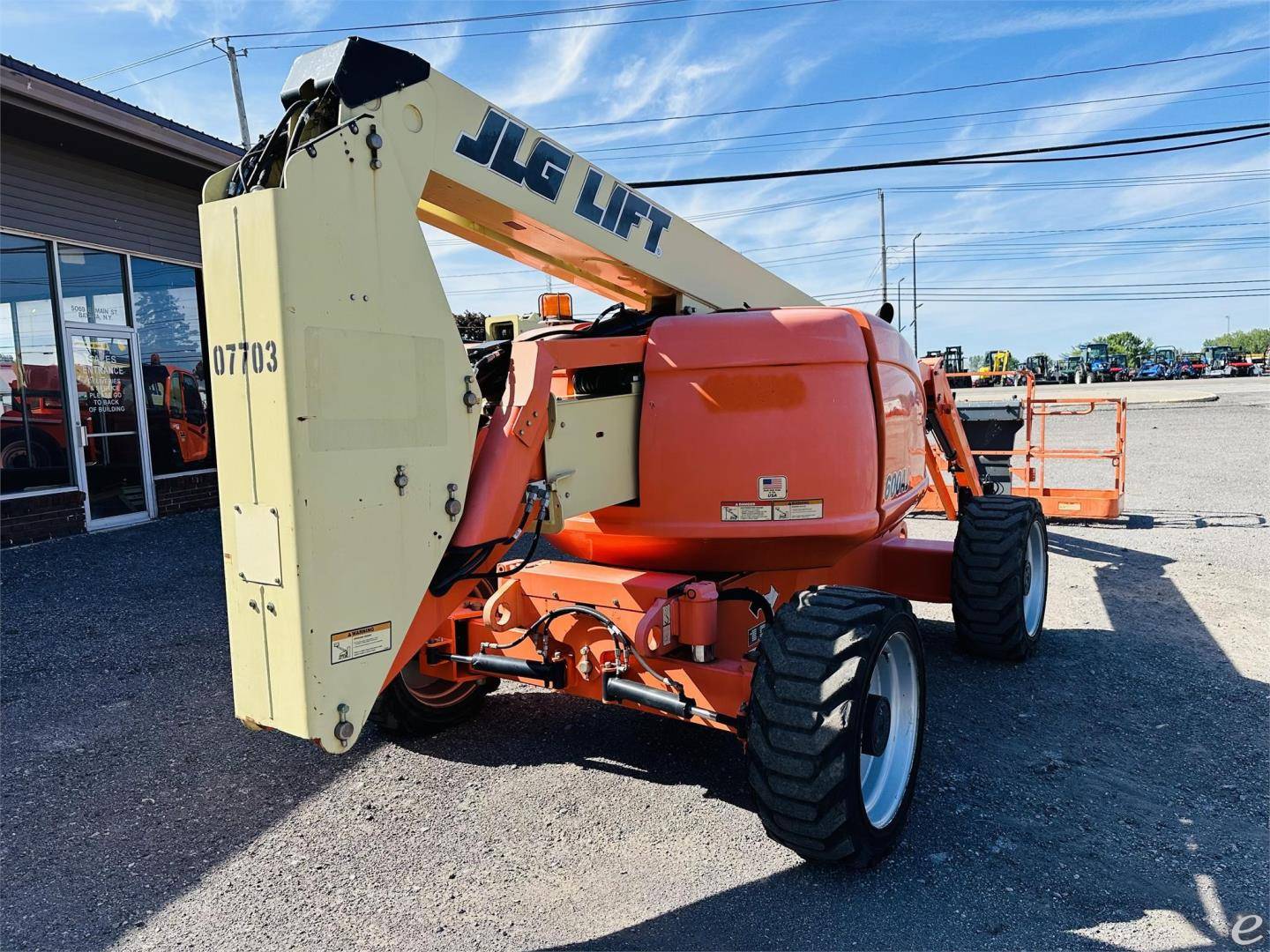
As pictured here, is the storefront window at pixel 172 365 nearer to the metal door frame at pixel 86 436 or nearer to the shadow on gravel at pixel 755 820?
the metal door frame at pixel 86 436

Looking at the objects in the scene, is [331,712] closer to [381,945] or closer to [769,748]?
[381,945]

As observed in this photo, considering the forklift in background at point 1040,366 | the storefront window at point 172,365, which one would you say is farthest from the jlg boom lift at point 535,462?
the forklift in background at point 1040,366

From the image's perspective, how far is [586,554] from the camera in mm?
4324

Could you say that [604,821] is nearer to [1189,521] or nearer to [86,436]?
[86,436]

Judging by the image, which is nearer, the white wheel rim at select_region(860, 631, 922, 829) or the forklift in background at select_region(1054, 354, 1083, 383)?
the white wheel rim at select_region(860, 631, 922, 829)

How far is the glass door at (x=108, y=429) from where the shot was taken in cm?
995

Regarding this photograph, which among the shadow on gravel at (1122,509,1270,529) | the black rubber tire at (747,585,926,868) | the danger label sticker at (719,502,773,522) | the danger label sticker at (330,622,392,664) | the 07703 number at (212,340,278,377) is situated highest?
the 07703 number at (212,340,278,377)

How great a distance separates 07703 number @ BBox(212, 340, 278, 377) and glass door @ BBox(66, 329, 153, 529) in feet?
29.3

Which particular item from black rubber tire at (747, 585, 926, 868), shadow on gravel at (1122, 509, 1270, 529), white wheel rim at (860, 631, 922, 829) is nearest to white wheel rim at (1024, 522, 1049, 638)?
white wheel rim at (860, 631, 922, 829)

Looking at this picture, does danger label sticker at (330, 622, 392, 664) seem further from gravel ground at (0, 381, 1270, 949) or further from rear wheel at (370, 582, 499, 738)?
rear wheel at (370, 582, 499, 738)

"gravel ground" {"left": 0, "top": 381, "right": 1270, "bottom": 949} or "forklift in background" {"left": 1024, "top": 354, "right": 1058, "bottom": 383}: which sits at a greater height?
"forklift in background" {"left": 1024, "top": 354, "right": 1058, "bottom": 383}

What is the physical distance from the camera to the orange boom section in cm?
369

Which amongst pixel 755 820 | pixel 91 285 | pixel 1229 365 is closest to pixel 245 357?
pixel 755 820

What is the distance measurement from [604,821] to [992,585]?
296 centimetres
